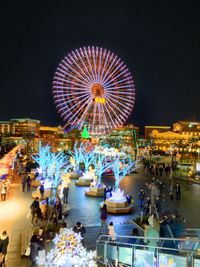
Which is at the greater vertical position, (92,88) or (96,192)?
(92,88)

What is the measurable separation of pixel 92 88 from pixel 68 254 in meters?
39.2

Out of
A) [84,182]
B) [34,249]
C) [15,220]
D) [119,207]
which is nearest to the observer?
[34,249]

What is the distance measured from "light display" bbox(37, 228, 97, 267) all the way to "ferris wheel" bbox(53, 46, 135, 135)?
3634 cm

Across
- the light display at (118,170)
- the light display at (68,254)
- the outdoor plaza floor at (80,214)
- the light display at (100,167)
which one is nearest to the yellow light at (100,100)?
the light display at (100,167)

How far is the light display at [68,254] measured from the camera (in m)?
7.92

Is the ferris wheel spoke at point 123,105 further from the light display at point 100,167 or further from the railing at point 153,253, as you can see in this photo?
the railing at point 153,253

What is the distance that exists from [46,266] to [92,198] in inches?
622

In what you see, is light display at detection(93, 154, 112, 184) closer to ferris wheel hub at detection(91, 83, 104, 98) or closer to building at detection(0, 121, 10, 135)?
ferris wheel hub at detection(91, 83, 104, 98)

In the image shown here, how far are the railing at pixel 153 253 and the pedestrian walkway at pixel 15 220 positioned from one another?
9.98 feet

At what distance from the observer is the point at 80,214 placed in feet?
59.3

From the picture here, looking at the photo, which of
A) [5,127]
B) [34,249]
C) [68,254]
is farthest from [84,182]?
[5,127]

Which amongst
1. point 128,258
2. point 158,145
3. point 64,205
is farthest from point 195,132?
point 128,258

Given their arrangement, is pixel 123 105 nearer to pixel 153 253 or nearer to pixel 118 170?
pixel 118 170

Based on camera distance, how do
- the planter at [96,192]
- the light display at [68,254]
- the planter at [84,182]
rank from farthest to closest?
the planter at [84,182], the planter at [96,192], the light display at [68,254]
